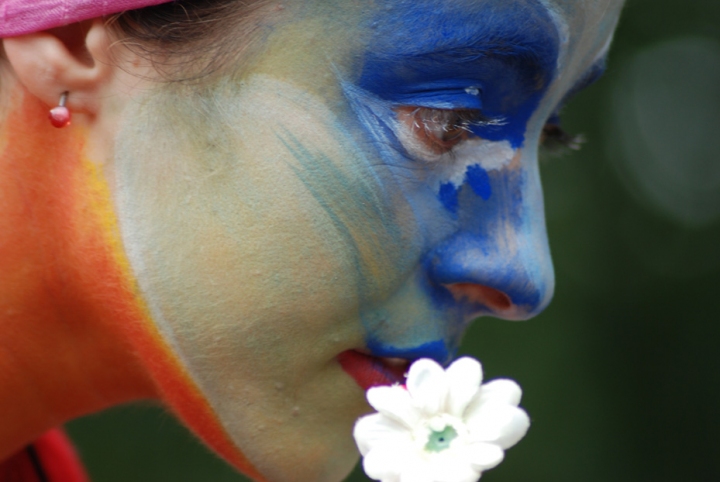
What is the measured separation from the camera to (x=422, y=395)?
1.04 metres

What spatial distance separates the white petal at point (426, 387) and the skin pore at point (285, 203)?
286 millimetres

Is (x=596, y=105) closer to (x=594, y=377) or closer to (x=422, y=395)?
(x=594, y=377)

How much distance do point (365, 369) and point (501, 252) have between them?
0.29 meters

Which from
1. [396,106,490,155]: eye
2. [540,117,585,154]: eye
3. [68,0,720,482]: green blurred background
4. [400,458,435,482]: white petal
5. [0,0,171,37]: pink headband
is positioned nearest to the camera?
[400,458,435,482]: white petal

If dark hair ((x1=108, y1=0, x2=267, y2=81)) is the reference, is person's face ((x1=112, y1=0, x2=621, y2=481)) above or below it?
below

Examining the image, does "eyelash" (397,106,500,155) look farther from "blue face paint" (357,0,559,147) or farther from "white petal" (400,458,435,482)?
"white petal" (400,458,435,482)

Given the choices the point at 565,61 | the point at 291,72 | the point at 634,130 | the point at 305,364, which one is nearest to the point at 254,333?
the point at 305,364

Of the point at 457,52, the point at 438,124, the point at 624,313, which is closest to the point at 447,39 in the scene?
the point at 457,52

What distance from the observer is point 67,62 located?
4.06ft

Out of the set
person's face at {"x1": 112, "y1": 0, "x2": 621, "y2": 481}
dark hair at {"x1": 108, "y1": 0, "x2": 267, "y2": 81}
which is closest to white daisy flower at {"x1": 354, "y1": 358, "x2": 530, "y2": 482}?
person's face at {"x1": 112, "y1": 0, "x2": 621, "y2": 481}

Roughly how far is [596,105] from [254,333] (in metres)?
4.91

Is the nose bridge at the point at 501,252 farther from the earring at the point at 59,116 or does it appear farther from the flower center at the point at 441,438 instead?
the earring at the point at 59,116

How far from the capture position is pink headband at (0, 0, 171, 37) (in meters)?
1.20

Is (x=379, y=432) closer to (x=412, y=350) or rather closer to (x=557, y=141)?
(x=412, y=350)
